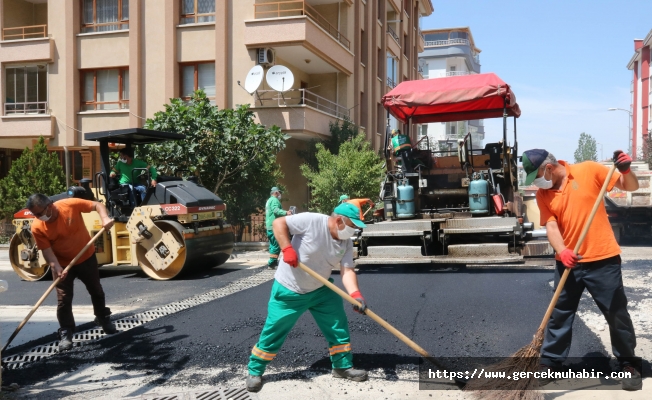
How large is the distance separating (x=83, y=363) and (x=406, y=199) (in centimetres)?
626

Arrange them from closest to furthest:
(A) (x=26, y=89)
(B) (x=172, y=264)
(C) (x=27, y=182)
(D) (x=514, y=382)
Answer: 1. (D) (x=514, y=382)
2. (B) (x=172, y=264)
3. (C) (x=27, y=182)
4. (A) (x=26, y=89)

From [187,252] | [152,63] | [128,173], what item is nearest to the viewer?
[187,252]

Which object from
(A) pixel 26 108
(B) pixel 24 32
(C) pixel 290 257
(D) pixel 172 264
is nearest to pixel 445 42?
(B) pixel 24 32

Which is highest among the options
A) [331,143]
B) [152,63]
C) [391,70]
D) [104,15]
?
[391,70]

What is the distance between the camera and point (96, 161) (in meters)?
20.8

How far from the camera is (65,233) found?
5777 millimetres

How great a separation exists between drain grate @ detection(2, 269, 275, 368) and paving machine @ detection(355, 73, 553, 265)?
190 cm

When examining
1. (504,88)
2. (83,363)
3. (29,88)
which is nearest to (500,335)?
(83,363)

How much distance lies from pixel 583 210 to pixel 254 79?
13.9 metres

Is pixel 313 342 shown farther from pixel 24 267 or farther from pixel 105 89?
pixel 105 89

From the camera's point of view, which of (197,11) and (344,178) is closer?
(344,178)

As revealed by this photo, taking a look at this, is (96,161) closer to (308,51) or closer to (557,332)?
(308,51)

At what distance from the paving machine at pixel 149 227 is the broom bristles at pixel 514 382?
21.3 feet

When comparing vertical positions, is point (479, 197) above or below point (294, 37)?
below
